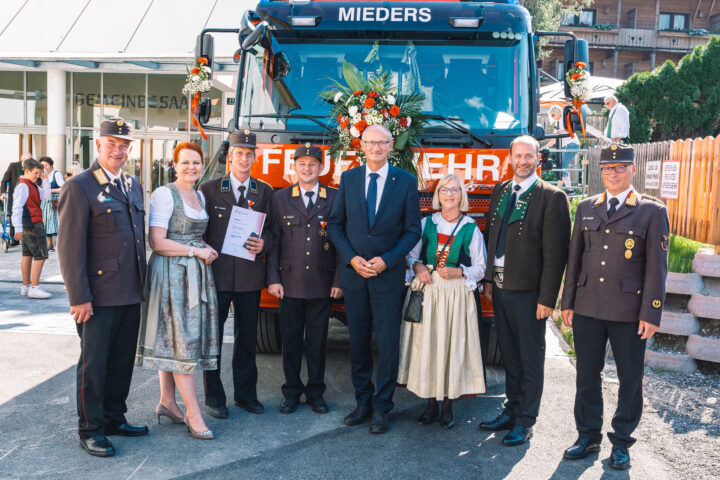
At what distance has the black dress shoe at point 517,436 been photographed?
14.1ft

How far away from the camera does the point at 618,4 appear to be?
3509 centimetres

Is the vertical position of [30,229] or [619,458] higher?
[30,229]

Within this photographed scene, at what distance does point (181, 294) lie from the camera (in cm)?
425

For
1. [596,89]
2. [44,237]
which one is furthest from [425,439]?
[596,89]

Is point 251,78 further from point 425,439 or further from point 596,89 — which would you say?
point 596,89

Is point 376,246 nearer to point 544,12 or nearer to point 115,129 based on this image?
point 115,129

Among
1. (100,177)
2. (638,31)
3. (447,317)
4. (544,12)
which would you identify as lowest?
(447,317)

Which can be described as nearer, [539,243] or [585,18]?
[539,243]

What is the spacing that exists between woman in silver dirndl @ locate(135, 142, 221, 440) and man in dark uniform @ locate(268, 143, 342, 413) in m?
0.60

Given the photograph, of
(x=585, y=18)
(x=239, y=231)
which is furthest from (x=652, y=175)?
(x=585, y=18)

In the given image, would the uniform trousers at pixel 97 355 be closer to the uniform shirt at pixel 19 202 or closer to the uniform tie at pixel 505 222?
the uniform tie at pixel 505 222

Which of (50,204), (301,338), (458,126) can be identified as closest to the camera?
(301,338)

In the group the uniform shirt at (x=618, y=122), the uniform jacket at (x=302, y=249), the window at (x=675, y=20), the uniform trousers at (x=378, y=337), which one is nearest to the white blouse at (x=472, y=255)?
the uniform trousers at (x=378, y=337)

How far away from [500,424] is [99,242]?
2.90 metres
